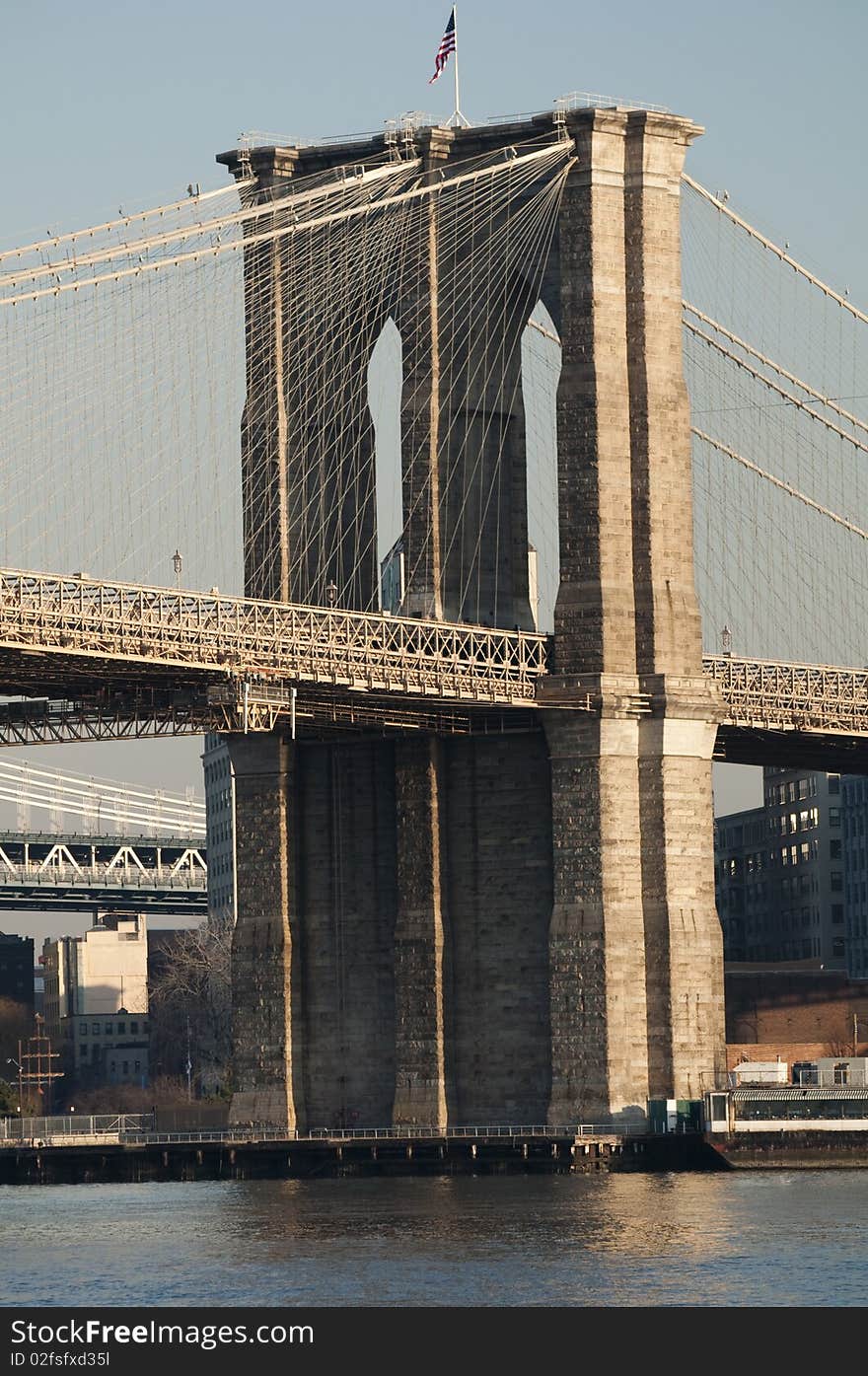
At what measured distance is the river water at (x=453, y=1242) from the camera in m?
68.3

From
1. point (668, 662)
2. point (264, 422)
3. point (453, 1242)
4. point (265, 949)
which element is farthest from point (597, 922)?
point (453, 1242)

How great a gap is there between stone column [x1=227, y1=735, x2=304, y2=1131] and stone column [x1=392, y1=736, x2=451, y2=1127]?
3.64 m

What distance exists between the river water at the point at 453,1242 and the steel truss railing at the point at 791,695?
1991cm

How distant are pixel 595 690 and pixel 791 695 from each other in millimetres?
12153

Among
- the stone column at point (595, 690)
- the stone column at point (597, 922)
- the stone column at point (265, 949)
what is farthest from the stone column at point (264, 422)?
the stone column at point (597, 922)

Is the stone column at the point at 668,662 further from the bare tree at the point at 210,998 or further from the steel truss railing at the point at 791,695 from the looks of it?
the bare tree at the point at 210,998

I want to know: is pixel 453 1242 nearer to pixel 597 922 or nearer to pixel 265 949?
pixel 597 922

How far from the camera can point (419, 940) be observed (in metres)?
114

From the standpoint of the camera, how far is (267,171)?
385ft

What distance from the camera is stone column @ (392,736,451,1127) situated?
113500 mm

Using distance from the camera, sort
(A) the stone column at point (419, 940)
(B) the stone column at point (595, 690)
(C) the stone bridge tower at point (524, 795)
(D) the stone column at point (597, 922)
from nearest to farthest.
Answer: (D) the stone column at point (597, 922)
(B) the stone column at point (595, 690)
(C) the stone bridge tower at point (524, 795)
(A) the stone column at point (419, 940)

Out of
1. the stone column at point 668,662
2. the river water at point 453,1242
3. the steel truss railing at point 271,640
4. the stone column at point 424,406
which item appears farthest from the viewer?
the stone column at point 424,406

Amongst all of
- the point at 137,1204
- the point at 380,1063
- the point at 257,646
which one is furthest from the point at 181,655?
the point at 380,1063
